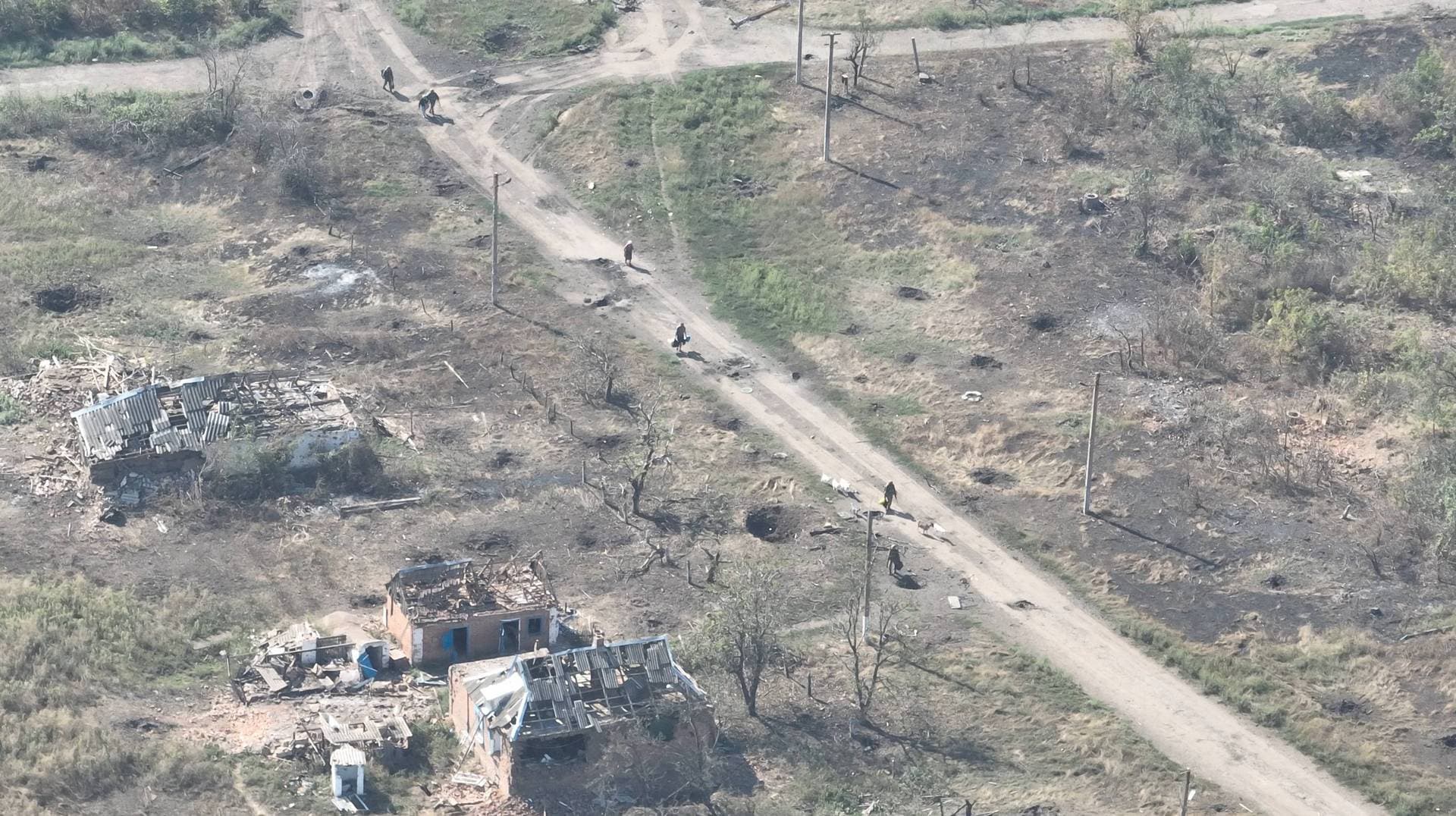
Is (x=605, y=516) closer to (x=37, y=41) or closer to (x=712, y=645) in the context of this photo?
(x=712, y=645)

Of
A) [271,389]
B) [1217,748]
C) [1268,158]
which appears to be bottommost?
[1217,748]

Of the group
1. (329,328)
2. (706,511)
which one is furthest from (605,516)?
(329,328)

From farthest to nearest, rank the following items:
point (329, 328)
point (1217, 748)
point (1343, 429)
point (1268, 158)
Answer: point (1268, 158) → point (329, 328) → point (1343, 429) → point (1217, 748)

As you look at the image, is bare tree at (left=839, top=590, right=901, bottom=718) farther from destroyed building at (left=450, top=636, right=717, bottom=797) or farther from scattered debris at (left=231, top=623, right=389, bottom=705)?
scattered debris at (left=231, top=623, right=389, bottom=705)

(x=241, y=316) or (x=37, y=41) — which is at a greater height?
(x=37, y=41)

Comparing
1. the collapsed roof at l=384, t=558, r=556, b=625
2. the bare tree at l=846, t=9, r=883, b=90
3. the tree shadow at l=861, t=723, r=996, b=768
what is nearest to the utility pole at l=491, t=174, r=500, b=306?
the bare tree at l=846, t=9, r=883, b=90

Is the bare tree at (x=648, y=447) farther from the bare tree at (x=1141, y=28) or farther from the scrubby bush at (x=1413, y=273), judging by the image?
the bare tree at (x=1141, y=28)
